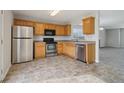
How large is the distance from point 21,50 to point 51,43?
2192mm

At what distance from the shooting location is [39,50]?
20.2 feet

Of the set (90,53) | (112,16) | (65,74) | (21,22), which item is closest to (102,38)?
(112,16)

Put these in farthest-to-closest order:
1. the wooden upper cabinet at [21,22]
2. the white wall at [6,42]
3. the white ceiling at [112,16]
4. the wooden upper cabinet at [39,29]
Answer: the wooden upper cabinet at [39,29] → the wooden upper cabinet at [21,22] → the white ceiling at [112,16] → the white wall at [6,42]

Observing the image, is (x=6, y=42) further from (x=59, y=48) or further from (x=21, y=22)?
(x=59, y=48)

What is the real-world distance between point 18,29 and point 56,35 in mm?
3176

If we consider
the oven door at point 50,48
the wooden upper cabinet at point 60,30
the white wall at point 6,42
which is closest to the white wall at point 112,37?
the wooden upper cabinet at point 60,30

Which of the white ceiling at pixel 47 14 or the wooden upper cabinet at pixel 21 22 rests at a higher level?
the white ceiling at pixel 47 14

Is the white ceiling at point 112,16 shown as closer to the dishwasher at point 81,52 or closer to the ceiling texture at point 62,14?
the ceiling texture at point 62,14

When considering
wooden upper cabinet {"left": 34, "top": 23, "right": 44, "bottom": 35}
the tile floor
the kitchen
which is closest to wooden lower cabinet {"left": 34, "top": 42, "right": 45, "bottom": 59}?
the kitchen

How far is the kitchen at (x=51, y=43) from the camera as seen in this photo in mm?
4781

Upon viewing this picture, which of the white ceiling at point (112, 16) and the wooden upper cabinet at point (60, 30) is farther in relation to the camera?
the wooden upper cabinet at point (60, 30)

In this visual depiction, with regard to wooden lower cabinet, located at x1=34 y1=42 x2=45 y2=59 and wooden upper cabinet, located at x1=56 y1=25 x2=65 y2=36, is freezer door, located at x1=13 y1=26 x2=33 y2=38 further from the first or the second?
wooden upper cabinet, located at x1=56 y1=25 x2=65 y2=36

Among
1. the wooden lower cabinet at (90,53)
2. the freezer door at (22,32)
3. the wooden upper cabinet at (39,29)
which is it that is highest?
the wooden upper cabinet at (39,29)

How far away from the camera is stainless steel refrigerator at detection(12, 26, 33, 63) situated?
15.5ft
